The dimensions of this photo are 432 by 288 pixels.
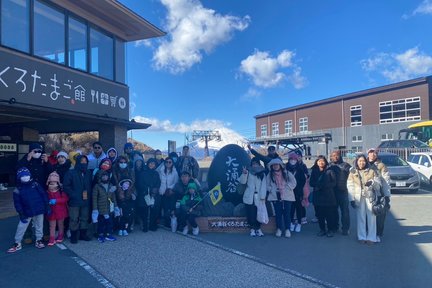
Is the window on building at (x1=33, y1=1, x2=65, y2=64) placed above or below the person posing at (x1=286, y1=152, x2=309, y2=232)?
above

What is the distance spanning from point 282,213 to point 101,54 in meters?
8.23

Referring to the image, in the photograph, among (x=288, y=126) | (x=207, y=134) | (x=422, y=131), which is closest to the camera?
(x=422, y=131)

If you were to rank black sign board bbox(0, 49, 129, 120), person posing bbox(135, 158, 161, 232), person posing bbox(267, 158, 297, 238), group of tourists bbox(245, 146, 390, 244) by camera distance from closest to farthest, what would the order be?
group of tourists bbox(245, 146, 390, 244) < person posing bbox(267, 158, 297, 238) < person posing bbox(135, 158, 161, 232) < black sign board bbox(0, 49, 129, 120)

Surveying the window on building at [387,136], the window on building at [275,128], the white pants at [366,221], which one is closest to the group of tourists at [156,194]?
the white pants at [366,221]

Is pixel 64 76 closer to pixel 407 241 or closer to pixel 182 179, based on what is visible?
pixel 182 179

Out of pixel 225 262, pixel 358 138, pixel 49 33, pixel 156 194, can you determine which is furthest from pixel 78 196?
pixel 358 138

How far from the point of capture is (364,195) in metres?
6.43

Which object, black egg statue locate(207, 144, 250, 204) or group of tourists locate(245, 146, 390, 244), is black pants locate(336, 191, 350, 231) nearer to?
group of tourists locate(245, 146, 390, 244)

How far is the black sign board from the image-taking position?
26.6ft

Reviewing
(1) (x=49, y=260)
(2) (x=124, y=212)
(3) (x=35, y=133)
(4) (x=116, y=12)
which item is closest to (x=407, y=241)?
(2) (x=124, y=212)

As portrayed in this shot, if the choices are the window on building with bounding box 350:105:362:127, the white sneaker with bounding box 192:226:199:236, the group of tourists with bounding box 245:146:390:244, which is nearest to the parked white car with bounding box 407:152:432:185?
the group of tourists with bounding box 245:146:390:244

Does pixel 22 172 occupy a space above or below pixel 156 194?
above

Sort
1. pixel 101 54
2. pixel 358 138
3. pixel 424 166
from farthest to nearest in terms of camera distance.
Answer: pixel 358 138
pixel 424 166
pixel 101 54

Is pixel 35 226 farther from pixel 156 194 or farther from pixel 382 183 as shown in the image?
pixel 382 183
